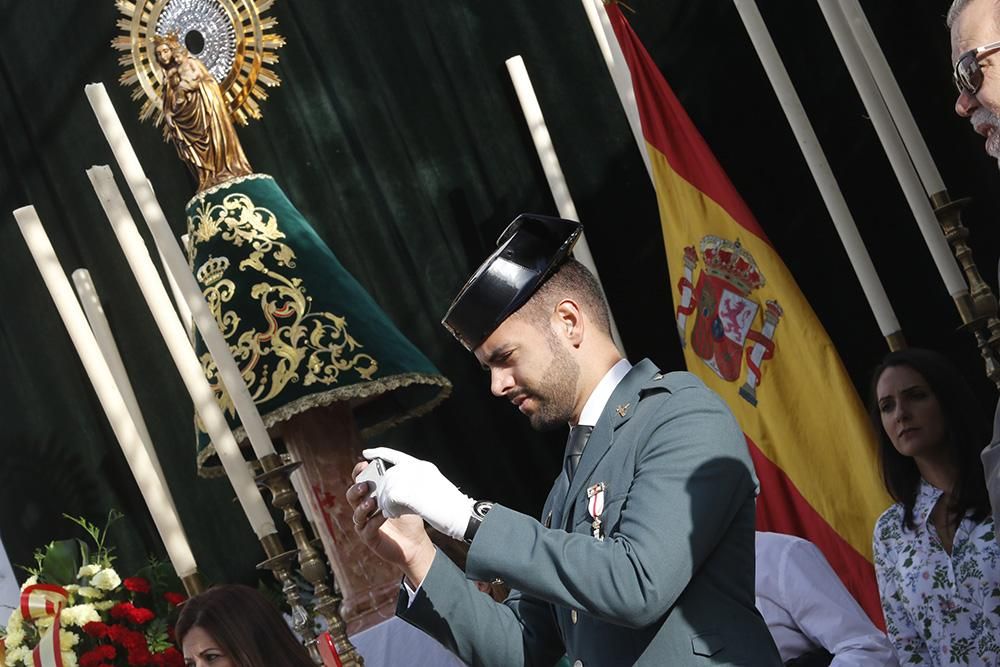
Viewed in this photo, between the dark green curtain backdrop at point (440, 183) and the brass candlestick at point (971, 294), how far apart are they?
472 mm

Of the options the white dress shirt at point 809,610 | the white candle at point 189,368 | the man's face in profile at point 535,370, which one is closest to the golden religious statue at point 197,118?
the white candle at point 189,368

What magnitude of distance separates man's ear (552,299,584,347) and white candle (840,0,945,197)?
1.12 m

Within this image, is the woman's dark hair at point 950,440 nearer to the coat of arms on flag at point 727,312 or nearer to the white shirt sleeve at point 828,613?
the white shirt sleeve at point 828,613

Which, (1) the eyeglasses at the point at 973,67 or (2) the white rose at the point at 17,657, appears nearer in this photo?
(1) the eyeglasses at the point at 973,67

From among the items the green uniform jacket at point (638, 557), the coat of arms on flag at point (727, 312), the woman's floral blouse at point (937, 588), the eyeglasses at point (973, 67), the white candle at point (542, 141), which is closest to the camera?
the eyeglasses at point (973, 67)

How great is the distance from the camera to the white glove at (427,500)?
53.7 inches

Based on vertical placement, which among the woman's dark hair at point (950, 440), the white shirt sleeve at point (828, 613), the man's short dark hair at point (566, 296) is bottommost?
the white shirt sleeve at point (828, 613)

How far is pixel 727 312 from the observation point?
3.02 metres

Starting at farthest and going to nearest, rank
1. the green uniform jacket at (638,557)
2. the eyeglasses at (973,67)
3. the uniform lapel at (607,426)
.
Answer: the uniform lapel at (607,426)
the green uniform jacket at (638,557)
the eyeglasses at (973,67)

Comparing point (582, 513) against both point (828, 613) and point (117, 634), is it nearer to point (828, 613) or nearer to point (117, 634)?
point (828, 613)

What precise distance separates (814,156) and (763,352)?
447 mm

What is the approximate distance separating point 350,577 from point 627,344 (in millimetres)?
1040

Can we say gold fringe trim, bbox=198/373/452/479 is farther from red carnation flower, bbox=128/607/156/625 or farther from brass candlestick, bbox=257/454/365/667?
brass candlestick, bbox=257/454/365/667

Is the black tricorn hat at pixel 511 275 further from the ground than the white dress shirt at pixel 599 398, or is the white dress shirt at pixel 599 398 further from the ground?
the black tricorn hat at pixel 511 275
